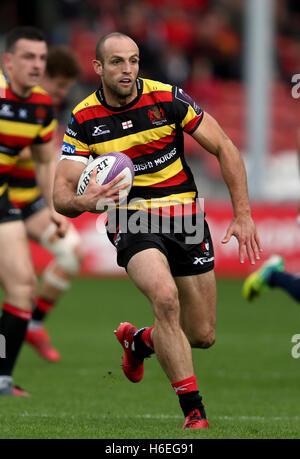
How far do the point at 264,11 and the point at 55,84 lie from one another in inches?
340

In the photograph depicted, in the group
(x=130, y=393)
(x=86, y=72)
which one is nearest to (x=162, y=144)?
(x=130, y=393)

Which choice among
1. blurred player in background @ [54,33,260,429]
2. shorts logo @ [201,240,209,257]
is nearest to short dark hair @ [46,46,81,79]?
blurred player in background @ [54,33,260,429]

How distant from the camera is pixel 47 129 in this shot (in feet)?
25.4

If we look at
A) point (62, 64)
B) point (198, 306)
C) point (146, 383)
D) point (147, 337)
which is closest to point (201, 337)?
point (198, 306)

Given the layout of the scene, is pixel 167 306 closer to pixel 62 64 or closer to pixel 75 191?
pixel 75 191

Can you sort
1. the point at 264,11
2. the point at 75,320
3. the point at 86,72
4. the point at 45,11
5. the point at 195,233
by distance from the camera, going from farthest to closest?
1. the point at 45,11
2. the point at 86,72
3. the point at 264,11
4. the point at 75,320
5. the point at 195,233

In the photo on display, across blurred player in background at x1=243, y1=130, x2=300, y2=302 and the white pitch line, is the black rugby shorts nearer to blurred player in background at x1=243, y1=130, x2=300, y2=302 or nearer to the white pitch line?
the white pitch line

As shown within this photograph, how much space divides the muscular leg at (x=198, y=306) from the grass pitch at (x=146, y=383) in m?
0.53

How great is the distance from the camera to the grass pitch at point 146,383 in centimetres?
567

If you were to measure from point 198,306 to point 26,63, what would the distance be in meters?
2.49

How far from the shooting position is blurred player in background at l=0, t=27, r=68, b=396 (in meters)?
7.29

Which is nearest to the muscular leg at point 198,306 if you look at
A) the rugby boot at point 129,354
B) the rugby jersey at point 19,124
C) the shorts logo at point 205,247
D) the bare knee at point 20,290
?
the shorts logo at point 205,247

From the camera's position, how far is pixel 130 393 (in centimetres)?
739

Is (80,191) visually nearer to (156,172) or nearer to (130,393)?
(156,172)
